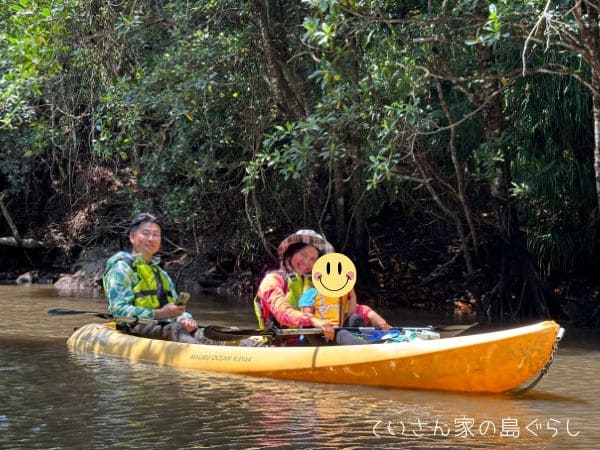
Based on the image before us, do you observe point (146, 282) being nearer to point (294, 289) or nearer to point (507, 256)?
point (294, 289)

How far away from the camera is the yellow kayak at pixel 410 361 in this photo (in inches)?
207

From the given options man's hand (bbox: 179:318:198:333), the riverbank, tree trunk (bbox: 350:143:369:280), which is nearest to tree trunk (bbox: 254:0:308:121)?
tree trunk (bbox: 350:143:369:280)

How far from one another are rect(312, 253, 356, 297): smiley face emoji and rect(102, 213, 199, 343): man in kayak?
130 cm

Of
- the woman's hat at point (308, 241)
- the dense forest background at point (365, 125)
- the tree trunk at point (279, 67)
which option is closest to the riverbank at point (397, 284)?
the dense forest background at point (365, 125)

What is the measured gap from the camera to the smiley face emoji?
5.70m

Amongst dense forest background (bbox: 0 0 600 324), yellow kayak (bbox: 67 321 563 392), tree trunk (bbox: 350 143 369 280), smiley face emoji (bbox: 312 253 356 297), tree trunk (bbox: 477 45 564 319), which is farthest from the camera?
tree trunk (bbox: 350 143 369 280)

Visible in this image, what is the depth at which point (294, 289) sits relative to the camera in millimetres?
6207

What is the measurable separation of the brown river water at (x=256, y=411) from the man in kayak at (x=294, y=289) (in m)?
0.37

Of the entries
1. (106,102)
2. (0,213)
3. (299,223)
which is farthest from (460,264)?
(0,213)

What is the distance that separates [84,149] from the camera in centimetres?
1498

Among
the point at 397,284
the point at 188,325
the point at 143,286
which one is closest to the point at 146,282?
the point at 143,286

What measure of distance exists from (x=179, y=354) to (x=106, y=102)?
16.4ft

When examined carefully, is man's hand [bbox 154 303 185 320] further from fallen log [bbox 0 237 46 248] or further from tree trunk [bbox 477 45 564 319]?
fallen log [bbox 0 237 46 248]

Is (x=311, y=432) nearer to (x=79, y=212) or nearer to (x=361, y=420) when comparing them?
(x=361, y=420)
